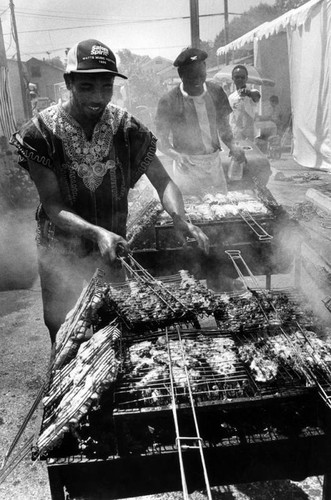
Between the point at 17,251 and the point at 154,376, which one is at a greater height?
the point at 154,376

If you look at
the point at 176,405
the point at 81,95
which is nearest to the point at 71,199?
the point at 81,95

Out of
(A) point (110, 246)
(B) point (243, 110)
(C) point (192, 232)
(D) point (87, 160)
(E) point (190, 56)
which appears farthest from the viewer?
(B) point (243, 110)

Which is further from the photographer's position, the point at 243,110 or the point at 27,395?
the point at 243,110

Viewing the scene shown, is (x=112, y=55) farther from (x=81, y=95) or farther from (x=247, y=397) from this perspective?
(x=247, y=397)

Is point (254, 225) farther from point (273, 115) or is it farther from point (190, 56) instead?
point (273, 115)

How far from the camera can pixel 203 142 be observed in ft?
20.0

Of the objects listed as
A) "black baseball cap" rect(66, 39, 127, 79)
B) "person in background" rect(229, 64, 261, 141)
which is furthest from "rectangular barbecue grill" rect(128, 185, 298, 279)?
"person in background" rect(229, 64, 261, 141)

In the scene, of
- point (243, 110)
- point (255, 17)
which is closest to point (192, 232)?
point (243, 110)

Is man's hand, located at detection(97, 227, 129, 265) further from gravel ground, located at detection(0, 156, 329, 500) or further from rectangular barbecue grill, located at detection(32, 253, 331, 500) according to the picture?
gravel ground, located at detection(0, 156, 329, 500)

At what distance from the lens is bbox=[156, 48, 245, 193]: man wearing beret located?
234 inches

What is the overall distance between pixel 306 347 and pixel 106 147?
2.05 m

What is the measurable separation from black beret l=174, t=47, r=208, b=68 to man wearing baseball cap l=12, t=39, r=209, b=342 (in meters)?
2.60

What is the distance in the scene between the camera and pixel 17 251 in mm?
8680

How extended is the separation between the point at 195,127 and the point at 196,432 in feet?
16.2
